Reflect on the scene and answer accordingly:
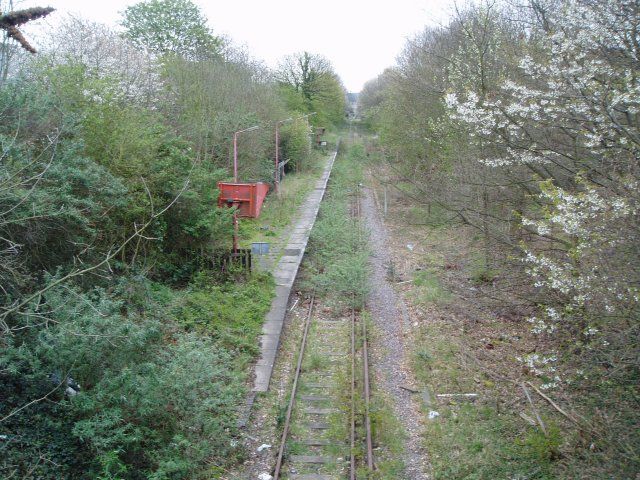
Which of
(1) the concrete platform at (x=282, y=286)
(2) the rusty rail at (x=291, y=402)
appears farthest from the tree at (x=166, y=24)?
(2) the rusty rail at (x=291, y=402)

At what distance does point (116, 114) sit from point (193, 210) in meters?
3.37

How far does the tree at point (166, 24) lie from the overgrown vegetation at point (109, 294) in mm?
22442

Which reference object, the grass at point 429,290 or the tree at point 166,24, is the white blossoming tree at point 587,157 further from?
the tree at point 166,24

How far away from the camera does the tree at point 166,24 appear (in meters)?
43.1

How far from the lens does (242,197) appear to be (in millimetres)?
18734

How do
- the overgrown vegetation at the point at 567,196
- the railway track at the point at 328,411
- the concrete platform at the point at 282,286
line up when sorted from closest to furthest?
1. the overgrown vegetation at the point at 567,196
2. the railway track at the point at 328,411
3. the concrete platform at the point at 282,286

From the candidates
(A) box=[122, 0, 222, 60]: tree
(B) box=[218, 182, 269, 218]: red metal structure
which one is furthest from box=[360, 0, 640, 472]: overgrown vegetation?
(A) box=[122, 0, 222, 60]: tree

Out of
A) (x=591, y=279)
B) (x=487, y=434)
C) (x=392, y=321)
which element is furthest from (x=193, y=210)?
(x=591, y=279)

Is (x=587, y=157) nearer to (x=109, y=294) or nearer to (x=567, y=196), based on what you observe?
(x=567, y=196)

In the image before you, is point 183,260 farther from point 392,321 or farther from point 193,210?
point 392,321

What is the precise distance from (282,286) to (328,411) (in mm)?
7433

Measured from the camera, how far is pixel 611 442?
6246 mm

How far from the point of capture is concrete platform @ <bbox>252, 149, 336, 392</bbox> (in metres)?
11.6

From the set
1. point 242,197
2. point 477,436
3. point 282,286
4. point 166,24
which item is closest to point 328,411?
point 477,436
